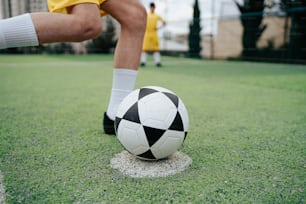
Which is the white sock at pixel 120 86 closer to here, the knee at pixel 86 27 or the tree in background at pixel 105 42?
the knee at pixel 86 27

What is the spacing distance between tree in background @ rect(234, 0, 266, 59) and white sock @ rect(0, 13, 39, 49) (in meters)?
13.2

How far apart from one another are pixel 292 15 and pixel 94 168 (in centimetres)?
1203

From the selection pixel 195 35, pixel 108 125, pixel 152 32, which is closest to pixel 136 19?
pixel 108 125

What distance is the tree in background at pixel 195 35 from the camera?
16500 millimetres

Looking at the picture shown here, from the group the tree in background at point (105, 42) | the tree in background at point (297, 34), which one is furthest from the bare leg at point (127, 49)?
the tree in background at point (105, 42)

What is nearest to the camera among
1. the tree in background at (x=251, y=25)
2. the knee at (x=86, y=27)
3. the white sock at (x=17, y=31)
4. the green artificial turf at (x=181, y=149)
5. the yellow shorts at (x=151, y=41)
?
the green artificial turf at (x=181, y=149)

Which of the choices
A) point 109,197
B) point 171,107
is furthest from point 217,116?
point 109,197

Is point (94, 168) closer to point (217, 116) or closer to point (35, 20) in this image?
point (35, 20)

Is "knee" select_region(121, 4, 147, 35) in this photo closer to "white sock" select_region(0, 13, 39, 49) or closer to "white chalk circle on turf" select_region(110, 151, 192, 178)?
"white sock" select_region(0, 13, 39, 49)

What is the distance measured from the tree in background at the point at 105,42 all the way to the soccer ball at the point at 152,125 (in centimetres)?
1907

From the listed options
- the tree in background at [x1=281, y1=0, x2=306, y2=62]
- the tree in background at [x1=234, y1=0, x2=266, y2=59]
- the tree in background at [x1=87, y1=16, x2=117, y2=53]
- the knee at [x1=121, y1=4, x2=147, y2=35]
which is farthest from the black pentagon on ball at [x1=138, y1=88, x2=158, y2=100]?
the tree in background at [x1=87, y1=16, x2=117, y2=53]

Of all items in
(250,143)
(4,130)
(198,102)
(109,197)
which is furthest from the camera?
(198,102)

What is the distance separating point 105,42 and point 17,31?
19259 mm

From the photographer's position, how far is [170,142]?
1524mm
